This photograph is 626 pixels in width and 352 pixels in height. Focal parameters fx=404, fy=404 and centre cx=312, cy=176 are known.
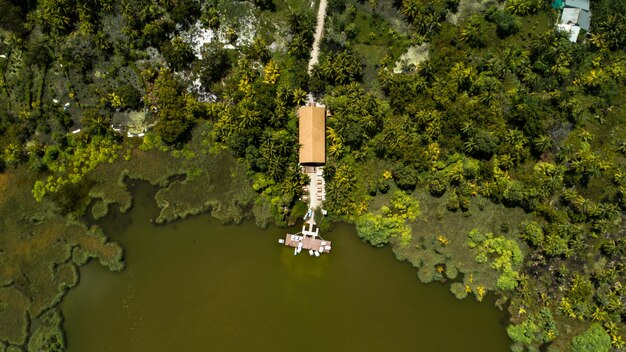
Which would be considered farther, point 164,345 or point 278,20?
point 278,20

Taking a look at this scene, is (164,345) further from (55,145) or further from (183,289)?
(55,145)

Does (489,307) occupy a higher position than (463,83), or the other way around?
(463,83)

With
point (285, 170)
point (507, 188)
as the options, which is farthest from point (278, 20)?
point (507, 188)

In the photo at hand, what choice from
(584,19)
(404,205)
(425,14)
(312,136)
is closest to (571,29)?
(584,19)

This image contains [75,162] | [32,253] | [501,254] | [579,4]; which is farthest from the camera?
[579,4]

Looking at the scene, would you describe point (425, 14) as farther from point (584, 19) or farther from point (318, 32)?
point (584, 19)

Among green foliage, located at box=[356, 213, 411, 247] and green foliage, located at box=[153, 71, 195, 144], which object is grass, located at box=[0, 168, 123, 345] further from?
green foliage, located at box=[356, 213, 411, 247]
